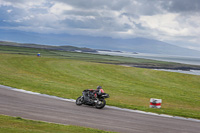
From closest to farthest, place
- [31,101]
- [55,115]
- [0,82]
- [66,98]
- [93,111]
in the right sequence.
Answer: [55,115], [93,111], [31,101], [66,98], [0,82]

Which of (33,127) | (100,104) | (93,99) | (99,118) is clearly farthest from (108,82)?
(33,127)

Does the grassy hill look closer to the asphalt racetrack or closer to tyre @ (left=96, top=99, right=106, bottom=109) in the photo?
tyre @ (left=96, top=99, right=106, bottom=109)

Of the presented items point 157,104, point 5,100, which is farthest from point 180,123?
point 5,100

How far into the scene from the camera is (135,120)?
54.9 feet

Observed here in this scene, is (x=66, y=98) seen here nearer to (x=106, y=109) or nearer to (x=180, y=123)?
(x=106, y=109)

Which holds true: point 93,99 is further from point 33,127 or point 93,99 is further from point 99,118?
point 33,127

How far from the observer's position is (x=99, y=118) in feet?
54.6

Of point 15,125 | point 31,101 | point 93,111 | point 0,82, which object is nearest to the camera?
point 15,125

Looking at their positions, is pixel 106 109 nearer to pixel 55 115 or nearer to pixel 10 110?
pixel 55 115

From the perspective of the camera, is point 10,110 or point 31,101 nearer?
point 10,110

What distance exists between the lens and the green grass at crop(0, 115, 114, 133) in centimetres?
1173

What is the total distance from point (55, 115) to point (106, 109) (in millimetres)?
5070

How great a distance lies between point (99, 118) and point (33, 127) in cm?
511

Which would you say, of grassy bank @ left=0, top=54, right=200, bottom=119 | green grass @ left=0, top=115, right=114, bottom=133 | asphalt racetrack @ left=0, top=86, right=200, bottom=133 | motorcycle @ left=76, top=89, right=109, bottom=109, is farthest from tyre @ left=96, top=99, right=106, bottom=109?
green grass @ left=0, top=115, right=114, bottom=133
